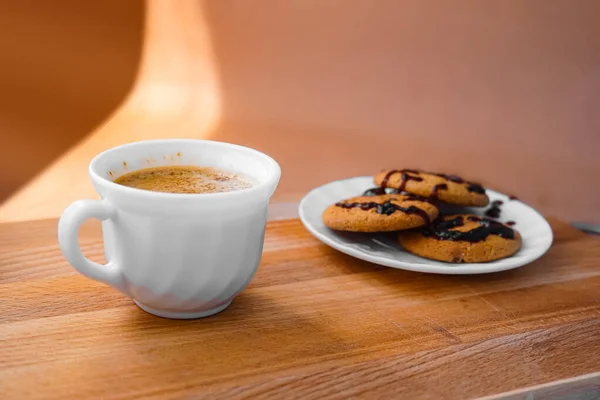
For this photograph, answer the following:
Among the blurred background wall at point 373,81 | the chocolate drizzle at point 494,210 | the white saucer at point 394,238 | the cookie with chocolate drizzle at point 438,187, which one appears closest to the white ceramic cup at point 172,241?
the white saucer at point 394,238

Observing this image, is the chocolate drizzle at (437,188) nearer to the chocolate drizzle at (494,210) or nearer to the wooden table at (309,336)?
the chocolate drizzle at (494,210)

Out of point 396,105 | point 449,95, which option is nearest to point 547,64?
point 449,95

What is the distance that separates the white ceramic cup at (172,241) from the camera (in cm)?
76

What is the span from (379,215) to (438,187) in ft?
0.81

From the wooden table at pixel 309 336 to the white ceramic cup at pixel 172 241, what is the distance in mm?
62

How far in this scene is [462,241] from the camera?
1131 millimetres

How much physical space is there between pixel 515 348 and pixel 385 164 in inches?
58.1

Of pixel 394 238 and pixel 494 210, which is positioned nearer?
pixel 394 238

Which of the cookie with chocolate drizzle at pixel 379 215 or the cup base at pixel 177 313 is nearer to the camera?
the cup base at pixel 177 313

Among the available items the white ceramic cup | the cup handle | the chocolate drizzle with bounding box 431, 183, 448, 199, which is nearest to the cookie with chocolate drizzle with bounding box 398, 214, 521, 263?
the chocolate drizzle with bounding box 431, 183, 448, 199

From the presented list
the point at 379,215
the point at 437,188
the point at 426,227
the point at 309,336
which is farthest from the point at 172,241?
the point at 437,188

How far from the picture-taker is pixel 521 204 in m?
1.39

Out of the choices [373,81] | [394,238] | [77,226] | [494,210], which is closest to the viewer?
[77,226]

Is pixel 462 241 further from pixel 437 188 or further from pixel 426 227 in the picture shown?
pixel 437 188
